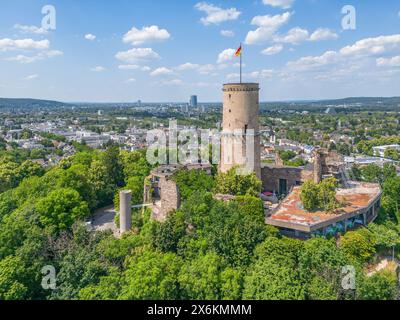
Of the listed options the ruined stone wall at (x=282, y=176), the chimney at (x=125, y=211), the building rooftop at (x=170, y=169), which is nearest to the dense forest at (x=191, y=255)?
the chimney at (x=125, y=211)

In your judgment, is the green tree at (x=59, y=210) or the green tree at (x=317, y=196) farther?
the green tree at (x=59, y=210)

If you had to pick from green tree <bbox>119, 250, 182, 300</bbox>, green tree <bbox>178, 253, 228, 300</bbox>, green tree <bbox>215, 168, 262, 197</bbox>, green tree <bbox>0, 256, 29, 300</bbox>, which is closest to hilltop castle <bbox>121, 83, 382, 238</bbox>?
green tree <bbox>215, 168, 262, 197</bbox>

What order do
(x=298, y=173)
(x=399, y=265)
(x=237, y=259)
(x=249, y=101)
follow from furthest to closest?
(x=298, y=173) → (x=249, y=101) → (x=399, y=265) → (x=237, y=259)

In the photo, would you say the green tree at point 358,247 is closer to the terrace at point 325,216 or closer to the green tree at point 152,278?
the terrace at point 325,216

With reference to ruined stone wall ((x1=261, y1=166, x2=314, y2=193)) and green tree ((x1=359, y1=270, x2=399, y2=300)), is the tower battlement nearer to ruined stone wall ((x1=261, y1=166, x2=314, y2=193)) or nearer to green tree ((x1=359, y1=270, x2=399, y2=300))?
ruined stone wall ((x1=261, y1=166, x2=314, y2=193))
